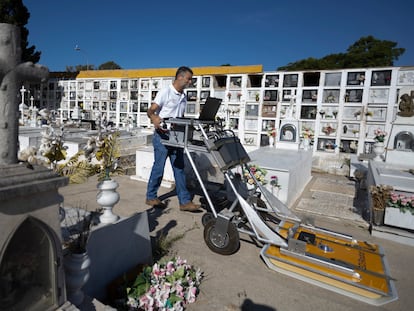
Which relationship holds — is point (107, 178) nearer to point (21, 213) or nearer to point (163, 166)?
point (21, 213)

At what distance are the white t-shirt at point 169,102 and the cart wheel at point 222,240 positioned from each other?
51.5 inches

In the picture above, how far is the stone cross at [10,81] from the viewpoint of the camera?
967mm

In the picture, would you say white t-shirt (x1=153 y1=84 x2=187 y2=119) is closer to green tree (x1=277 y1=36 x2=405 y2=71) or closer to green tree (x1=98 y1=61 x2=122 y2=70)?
green tree (x1=277 y1=36 x2=405 y2=71)

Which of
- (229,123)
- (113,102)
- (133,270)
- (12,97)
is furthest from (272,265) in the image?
(113,102)

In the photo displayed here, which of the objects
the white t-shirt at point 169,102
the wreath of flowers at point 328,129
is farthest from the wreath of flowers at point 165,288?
the wreath of flowers at point 328,129

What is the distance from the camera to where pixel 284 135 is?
6996 millimetres

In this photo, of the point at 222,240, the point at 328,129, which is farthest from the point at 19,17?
the point at 222,240

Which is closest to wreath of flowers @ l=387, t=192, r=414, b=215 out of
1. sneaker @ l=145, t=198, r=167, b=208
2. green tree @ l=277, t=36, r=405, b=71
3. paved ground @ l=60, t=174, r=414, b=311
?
paved ground @ l=60, t=174, r=414, b=311

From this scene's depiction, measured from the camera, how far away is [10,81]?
3.29ft

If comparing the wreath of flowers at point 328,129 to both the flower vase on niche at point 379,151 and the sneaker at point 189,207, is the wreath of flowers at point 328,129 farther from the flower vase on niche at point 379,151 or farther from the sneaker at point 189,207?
the sneaker at point 189,207

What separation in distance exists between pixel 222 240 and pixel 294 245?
0.58 meters

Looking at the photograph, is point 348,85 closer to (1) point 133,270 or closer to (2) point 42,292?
(1) point 133,270

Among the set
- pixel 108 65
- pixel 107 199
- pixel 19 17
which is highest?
pixel 108 65

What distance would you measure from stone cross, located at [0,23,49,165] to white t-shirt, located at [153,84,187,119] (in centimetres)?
184
